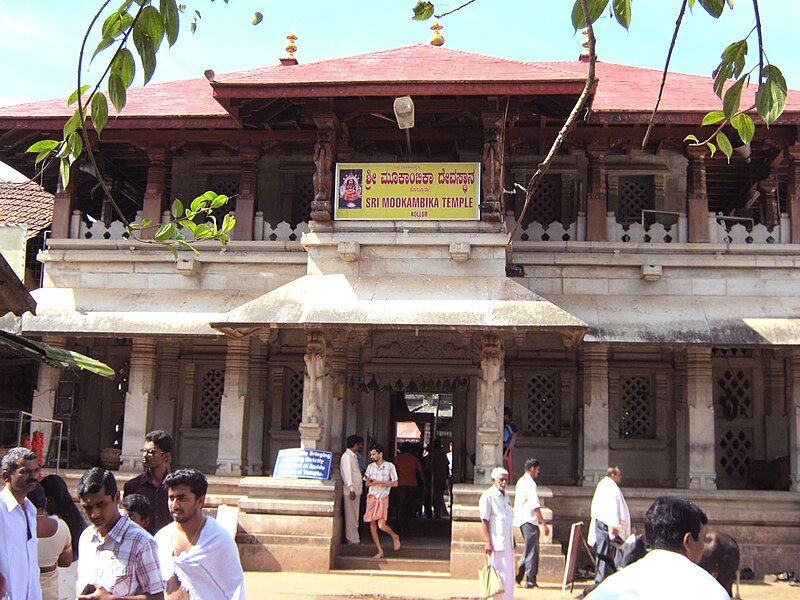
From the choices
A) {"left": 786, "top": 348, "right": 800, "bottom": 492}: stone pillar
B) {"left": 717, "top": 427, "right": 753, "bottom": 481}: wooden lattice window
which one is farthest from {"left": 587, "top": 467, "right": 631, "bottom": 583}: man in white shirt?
{"left": 717, "top": 427, "right": 753, "bottom": 481}: wooden lattice window

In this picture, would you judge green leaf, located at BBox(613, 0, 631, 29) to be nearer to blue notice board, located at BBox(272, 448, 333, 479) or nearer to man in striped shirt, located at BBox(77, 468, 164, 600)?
man in striped shirt, located at BBox(77, 468, 164, 600)

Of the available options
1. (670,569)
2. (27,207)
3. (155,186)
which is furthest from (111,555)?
(27,207)

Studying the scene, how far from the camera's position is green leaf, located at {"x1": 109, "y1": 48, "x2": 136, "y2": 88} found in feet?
10.7

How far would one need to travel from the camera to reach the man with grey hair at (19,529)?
5.01 meters

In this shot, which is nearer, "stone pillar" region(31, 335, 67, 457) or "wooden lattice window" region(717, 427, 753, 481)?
"stone pillar" region(31, 335, 67, 457)

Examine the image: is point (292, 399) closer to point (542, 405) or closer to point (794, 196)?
point (542, 405)

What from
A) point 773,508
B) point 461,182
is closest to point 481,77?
point 461,182

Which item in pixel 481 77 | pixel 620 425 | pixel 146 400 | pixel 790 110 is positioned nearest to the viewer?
pixel 481 77

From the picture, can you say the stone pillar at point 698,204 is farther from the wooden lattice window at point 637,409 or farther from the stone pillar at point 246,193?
the stone pillar at point 246,193

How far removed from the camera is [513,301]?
1320 centimetres

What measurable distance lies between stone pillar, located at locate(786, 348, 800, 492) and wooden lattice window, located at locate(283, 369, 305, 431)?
7760mm

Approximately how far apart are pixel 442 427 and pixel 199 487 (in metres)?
20.3

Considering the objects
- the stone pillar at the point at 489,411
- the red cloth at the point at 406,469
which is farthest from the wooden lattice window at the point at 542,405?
the stone pillar at the point at 489,411

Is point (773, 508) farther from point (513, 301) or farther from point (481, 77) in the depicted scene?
point (481, 77)
